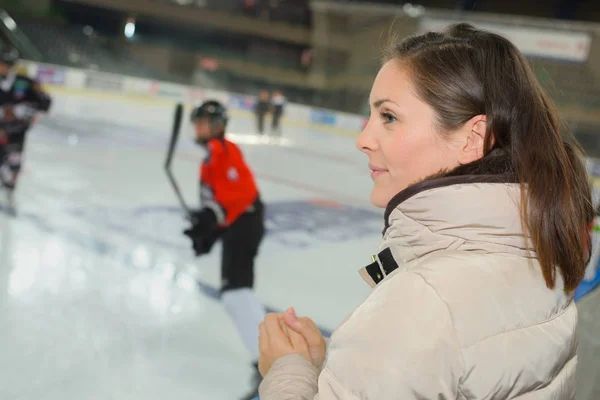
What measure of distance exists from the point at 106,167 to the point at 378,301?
200 inches

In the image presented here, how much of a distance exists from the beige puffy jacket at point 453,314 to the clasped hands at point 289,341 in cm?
8

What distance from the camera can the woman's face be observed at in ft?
2.05

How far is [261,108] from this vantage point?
1031cm

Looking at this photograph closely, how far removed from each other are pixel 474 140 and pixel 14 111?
3.80 meters

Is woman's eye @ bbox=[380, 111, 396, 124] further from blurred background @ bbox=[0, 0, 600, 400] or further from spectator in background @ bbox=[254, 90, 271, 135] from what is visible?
spectator in background @ bbox=[254, 90, 271, 135]

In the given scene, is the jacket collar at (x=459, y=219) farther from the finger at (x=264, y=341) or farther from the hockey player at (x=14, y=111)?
the hockey player at (x=14, y=111)

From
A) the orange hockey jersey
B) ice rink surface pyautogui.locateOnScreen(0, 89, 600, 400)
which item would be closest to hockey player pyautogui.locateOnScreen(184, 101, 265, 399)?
the orange hockey jersey

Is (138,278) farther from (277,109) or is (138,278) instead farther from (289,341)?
(277,109)

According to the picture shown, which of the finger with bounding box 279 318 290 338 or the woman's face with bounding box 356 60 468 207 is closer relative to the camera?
the woman's face with bounding box 356 60 468 207

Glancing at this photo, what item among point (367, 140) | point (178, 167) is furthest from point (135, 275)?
point (178, 167)

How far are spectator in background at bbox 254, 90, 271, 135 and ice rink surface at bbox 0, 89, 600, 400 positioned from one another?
3.61 meters

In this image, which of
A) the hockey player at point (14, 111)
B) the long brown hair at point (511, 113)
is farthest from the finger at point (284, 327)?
the hockey player at point (14, 111)

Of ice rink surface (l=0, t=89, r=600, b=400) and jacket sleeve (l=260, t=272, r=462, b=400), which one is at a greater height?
jacket sleeve (l=260, t=272, r=462, b=400)

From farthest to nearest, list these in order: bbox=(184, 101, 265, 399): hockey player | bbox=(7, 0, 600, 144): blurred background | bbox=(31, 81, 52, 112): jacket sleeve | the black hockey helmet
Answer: bbox=(7, 0, 600, 144): blurred background < bbox=(31, 81, 52, 112): jacket sleeve < the black hockey helmet < bbox=(184, 101, 265, 399): hockey player
